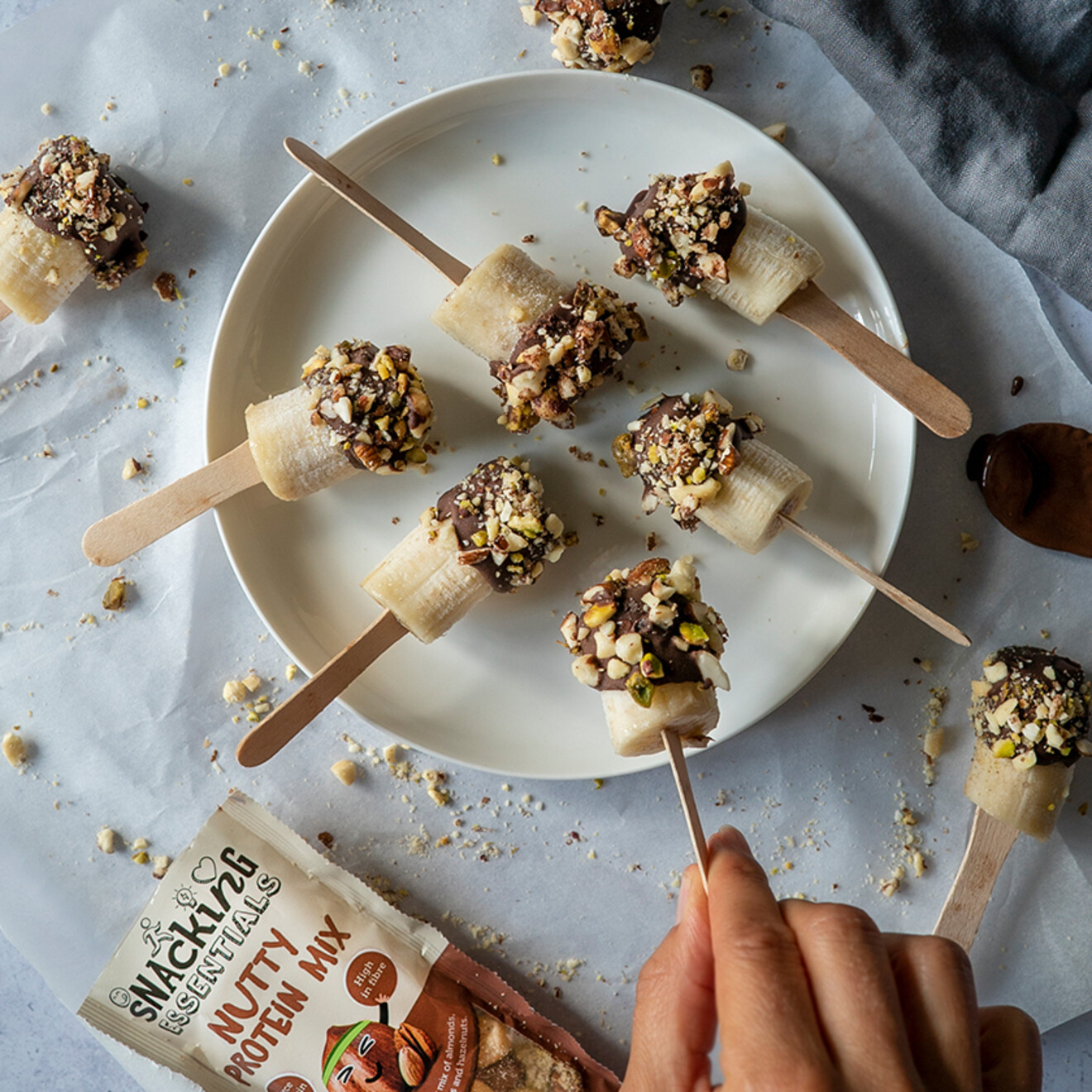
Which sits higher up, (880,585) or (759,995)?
(880,585)

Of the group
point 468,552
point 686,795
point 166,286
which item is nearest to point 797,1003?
point 686,795

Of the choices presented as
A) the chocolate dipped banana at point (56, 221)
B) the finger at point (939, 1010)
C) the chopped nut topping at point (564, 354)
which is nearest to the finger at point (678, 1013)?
the finger at point (939, 1010)

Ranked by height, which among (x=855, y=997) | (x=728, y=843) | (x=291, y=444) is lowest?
(x=855, y=997)

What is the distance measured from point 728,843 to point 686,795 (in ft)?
0.43

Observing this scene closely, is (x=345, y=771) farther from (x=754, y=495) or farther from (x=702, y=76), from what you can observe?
(x=702, y=76)

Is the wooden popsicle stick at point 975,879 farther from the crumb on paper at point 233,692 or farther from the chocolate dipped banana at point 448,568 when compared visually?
the crumb on paper at point 233,692

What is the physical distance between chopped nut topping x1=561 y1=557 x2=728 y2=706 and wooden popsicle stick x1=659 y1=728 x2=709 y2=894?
0.12 meters

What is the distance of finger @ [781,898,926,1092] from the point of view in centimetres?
130

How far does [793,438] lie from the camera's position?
2.12 meters

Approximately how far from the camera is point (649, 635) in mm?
1759

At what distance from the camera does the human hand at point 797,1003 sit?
4.27 feet

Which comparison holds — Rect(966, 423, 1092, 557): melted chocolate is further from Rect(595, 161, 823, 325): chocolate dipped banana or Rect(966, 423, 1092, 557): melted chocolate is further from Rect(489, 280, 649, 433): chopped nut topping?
Rect(489, 280, 649, 433): chopped nut topping

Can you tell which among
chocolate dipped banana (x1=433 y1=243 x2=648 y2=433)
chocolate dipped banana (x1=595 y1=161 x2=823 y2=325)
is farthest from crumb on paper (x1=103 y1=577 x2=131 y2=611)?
chocolate dipped banana (x1=595 y1=161 x2=823 y2=325)

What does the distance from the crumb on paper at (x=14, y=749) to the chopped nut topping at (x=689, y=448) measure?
162cm
